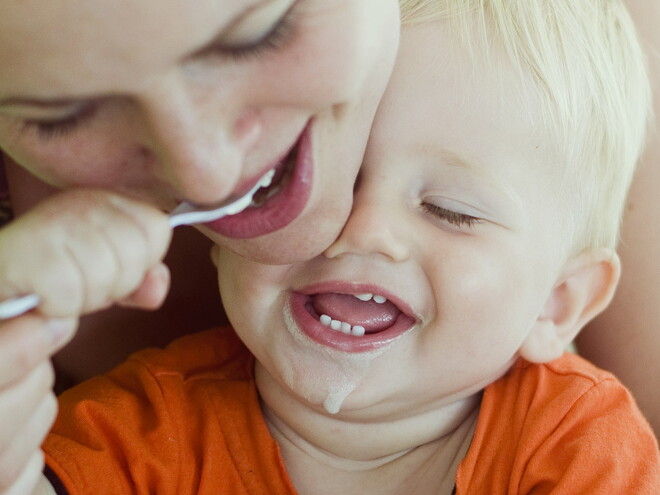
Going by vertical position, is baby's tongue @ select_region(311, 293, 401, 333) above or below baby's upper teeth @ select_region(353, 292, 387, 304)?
below

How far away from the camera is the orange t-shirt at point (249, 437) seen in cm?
81

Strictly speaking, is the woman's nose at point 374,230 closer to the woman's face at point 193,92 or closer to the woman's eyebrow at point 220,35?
the woman's face at point 193,92

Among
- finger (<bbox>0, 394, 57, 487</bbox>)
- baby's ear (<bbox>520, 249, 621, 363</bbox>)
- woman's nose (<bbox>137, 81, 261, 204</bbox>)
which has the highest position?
woman's nose (<bbox>137, 81, 261, 204</bbox>)

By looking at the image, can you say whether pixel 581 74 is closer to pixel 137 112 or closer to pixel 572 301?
pixel 572 301

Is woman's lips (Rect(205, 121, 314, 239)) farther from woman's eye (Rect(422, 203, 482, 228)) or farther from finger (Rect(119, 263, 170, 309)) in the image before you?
woman's eye (Rect(422, 203, 482, 228))

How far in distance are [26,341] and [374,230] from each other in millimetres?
355

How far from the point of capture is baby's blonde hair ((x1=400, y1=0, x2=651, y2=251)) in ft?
2.48

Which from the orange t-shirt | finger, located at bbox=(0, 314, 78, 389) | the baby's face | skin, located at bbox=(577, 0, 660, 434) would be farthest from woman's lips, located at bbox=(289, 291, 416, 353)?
skin, located at bbox=(577, 0, 660, 434)

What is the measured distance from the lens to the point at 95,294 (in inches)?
17.7

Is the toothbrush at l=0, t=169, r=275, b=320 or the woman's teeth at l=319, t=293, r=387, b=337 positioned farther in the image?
the woman's teeth at l=319, t=293, r=387, b=337

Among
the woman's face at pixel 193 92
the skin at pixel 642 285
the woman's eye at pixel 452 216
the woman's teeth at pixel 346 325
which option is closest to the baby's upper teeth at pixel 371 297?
the woman's teeth at pixel 346 325

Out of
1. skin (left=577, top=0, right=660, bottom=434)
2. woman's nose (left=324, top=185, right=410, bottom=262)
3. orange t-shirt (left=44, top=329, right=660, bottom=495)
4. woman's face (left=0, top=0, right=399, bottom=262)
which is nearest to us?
woman's face (left=0, top=0, right=399, bottom=262)

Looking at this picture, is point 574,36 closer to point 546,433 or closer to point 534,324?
point 534,324

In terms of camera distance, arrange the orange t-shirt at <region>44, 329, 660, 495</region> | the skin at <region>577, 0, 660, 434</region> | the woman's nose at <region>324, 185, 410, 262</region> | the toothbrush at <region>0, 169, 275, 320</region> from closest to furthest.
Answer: the toothbrush at <region>0, 169, 275, 320</region>
the woman's nose at <region>324, 185, 410, 262</region>
the orange t-shirt at <region>44, 329, 660, 495</region>
the skin at <region>577, 0, 660, 434</region>
